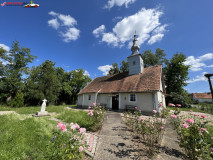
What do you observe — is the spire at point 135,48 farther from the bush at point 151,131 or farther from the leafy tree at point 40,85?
the leafy tree at point 40,85

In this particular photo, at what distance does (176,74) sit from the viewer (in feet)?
70.3

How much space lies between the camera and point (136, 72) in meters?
13.3

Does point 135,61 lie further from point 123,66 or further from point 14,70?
point 14,70

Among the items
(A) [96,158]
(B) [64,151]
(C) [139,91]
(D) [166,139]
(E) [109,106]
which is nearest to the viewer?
(B) [64,151]

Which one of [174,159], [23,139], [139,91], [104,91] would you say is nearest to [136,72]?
[139,91]

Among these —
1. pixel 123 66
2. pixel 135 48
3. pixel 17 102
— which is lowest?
pixel 17 102

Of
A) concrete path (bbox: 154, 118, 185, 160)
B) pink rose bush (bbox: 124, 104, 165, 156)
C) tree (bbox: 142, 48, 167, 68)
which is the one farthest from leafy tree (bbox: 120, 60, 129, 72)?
concrete path (bbox: 154, 118, 185, 160)

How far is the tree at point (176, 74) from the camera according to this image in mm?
20609

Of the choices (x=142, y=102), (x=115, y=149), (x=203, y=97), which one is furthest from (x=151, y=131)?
(x=203, y=97)

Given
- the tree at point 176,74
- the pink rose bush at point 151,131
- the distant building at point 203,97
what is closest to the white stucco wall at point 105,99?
the pink rose bush at point 151,131

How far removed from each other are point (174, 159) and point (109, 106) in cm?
988

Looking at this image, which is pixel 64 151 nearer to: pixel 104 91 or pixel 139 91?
pixel 139 91

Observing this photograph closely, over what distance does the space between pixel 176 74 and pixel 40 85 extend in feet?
110

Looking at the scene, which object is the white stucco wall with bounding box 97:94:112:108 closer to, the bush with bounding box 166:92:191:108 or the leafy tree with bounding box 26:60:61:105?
the leafy tree with bounding box 26:60:61:105
